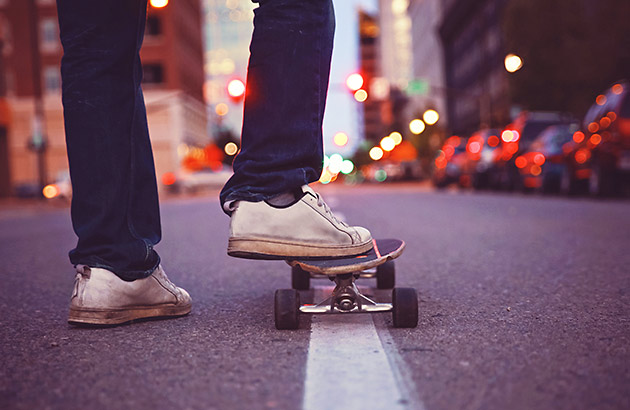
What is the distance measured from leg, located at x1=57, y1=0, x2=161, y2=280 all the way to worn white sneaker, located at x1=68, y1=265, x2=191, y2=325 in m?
0.03

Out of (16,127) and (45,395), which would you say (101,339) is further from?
(16,127)

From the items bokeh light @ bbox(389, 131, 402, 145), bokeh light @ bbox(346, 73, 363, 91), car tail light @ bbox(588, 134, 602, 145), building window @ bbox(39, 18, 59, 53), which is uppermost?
building window @ bbox(39, 18, 59, 53)

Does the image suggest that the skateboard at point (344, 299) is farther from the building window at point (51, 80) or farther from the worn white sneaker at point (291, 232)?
the building window at point (51, 80)

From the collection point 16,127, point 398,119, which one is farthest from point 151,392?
point 398,119

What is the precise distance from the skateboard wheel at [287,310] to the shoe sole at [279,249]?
145mm

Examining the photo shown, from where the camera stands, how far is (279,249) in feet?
8.00

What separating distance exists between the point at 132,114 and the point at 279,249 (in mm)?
704

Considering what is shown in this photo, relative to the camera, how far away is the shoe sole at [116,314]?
8.11ft

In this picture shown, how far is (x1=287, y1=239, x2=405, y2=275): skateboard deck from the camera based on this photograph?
2.33m

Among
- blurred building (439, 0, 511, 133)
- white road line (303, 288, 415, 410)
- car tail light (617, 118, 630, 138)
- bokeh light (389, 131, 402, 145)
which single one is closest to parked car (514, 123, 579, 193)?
car tail light (617, 118, 630, 138)

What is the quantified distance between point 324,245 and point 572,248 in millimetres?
2943

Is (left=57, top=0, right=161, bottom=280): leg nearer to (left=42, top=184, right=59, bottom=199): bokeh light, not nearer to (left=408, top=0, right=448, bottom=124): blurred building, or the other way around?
(left=42, top=184, right=59, bottom=199): bokeh light

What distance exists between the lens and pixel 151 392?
1728 mm

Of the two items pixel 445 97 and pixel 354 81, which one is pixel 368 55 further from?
pixel 354 81
